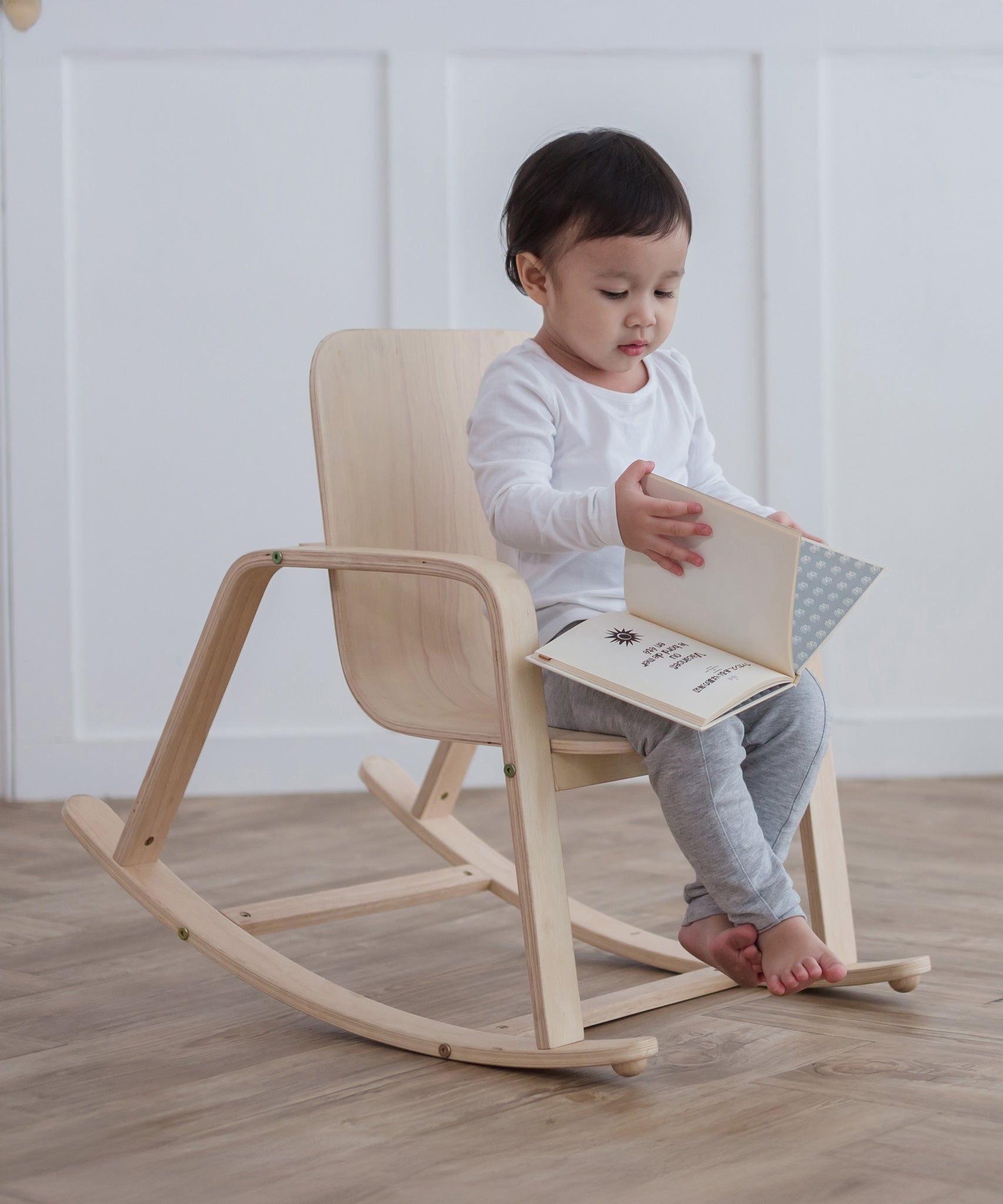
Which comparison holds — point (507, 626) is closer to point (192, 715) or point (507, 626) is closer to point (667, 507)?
point (667, 507)

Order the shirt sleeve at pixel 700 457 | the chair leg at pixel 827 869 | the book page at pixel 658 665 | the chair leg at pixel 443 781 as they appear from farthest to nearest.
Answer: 1. the chair leg at pixel 443 781
2. the shirt sleeve at pixel 700 457
3. the chair leg at pixel 827 869
4. the book page at pixel 658 665

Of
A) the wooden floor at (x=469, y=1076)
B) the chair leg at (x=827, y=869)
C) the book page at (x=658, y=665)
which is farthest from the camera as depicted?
the chair leg at (x=827, y=869)

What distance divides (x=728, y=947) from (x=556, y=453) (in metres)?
0.45

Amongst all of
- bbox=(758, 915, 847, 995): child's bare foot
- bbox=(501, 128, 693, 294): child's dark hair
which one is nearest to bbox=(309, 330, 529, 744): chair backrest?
bbox=(501, 128, 693, 294): child's dark hair

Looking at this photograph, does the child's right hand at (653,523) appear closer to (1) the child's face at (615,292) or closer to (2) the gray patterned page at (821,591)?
(2) the gray patterned page at (821,591)

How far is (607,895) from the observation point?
162 centimetres

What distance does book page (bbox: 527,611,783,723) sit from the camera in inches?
38.3

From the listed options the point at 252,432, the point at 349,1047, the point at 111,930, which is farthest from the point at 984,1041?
the point at 252,432

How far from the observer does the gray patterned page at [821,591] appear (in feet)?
3.30

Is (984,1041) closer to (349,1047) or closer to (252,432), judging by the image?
(349,1047)

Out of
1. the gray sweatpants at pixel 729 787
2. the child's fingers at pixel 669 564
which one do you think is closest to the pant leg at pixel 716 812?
the gray sweatpants at pixel 729 787

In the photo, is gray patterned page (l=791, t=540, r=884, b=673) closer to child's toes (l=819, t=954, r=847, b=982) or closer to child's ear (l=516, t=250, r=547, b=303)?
child's toes (l=819, t=954, r=847, b=982)

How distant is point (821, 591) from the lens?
1.03m

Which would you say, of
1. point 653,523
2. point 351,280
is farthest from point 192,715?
point 351,280
